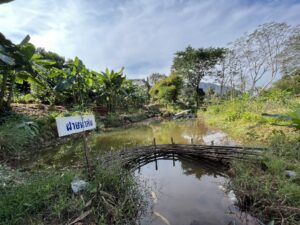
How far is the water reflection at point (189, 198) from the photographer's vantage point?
2404 mm

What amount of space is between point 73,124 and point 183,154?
9.85 ft

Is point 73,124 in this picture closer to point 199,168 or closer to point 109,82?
point 199,168

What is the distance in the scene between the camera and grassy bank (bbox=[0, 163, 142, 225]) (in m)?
2.05

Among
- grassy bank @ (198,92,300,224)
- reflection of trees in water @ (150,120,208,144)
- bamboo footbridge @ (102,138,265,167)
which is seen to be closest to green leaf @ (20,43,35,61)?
bamboo footbridge @ (102,138,265,167)

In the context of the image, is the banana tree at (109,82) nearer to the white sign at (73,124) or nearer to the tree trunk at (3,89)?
the tree trunk at (3,89)

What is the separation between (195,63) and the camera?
799 inches

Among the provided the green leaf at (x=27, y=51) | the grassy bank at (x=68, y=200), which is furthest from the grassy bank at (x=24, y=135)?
the green leaf at (x=27, y=51)

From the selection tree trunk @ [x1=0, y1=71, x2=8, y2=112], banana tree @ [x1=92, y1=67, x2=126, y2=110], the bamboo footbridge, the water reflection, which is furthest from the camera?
banana tree @ [x1=92, y1=67, x2=126, y2=110]

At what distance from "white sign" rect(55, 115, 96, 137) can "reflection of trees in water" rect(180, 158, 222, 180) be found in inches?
87.8

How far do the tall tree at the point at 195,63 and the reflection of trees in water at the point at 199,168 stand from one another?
16.5 meters

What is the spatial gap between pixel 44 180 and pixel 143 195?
1.38 m

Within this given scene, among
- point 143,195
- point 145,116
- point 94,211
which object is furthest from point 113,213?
point 145,116

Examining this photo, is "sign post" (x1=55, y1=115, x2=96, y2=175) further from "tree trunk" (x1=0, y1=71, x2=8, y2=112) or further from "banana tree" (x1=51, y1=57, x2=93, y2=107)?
"tree trunk" (x1=0, y1=71, x2=8, y2=112)

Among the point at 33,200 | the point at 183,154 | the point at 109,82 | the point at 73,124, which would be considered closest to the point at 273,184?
the point at 183,154
